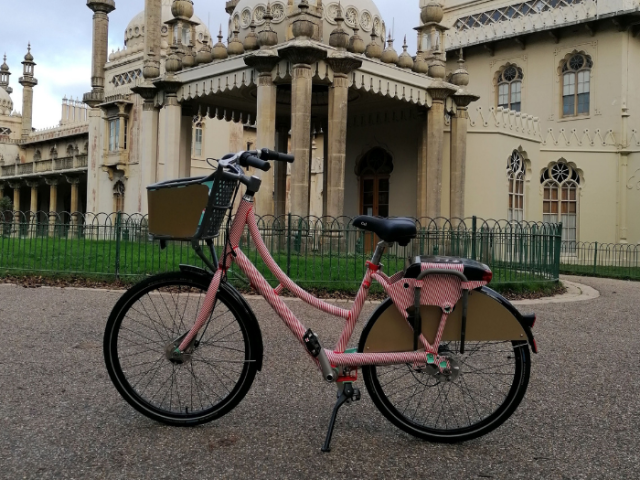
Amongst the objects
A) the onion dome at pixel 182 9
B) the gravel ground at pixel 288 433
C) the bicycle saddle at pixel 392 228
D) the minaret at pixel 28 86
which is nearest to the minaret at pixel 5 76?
the minaret at pixel 28 86

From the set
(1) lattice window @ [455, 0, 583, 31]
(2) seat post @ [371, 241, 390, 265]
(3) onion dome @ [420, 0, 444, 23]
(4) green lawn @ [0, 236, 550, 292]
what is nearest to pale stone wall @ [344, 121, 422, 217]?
(3) onion dome @ [420, 0, 444, 23]

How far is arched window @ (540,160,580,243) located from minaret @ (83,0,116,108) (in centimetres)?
2592

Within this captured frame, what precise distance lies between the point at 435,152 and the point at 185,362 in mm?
14617

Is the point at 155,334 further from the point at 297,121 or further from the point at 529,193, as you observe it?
the point at 529,193

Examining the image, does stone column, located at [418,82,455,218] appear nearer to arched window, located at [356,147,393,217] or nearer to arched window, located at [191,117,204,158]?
arched window, located at [356,147,393,217]

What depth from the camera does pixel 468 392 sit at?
12.4 feet

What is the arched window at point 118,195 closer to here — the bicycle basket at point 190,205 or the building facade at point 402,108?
the building facade at point 402,108

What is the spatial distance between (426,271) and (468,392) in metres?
1.04

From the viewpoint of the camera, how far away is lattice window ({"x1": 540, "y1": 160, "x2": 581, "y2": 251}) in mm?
23328

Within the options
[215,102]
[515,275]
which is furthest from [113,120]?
[515,275]

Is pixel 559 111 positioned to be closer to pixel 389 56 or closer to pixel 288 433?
pixel 389 56

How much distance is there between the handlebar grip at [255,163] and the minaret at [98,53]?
35327 mm

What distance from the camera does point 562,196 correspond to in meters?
23.6

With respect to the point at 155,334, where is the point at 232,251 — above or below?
above
